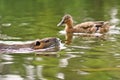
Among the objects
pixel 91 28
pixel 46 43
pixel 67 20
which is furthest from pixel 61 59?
pixel 67 20

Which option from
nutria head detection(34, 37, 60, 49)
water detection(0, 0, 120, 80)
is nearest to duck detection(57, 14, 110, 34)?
water detection(0, 0, 120, 80)

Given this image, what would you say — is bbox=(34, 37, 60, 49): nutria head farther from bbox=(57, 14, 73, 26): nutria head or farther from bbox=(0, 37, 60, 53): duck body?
bbox=(57, 14, 73, 26): nutria head

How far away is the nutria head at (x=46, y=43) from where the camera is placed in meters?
12.1

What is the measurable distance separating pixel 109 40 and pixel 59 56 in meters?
2.61

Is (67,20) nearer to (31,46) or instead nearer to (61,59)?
(31,46)

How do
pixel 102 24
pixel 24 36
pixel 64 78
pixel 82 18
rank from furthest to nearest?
1. pixel 82 18
2. pixel 102 24
3. pixel 24 36
4. pixel 64 78

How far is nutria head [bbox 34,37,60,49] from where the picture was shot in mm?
12133

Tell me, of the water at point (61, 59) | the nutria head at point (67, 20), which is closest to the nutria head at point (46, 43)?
the water at point (61, 59)

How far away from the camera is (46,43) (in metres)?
12.2

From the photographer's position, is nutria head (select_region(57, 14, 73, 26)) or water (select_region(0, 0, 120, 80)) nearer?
water (select_region(0, 0, 120, 80))

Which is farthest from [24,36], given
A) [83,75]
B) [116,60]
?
[83,75]

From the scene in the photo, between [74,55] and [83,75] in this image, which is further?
[74,55]

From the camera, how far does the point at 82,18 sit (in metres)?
19.0

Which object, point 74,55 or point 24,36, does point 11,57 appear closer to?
point 74,55
